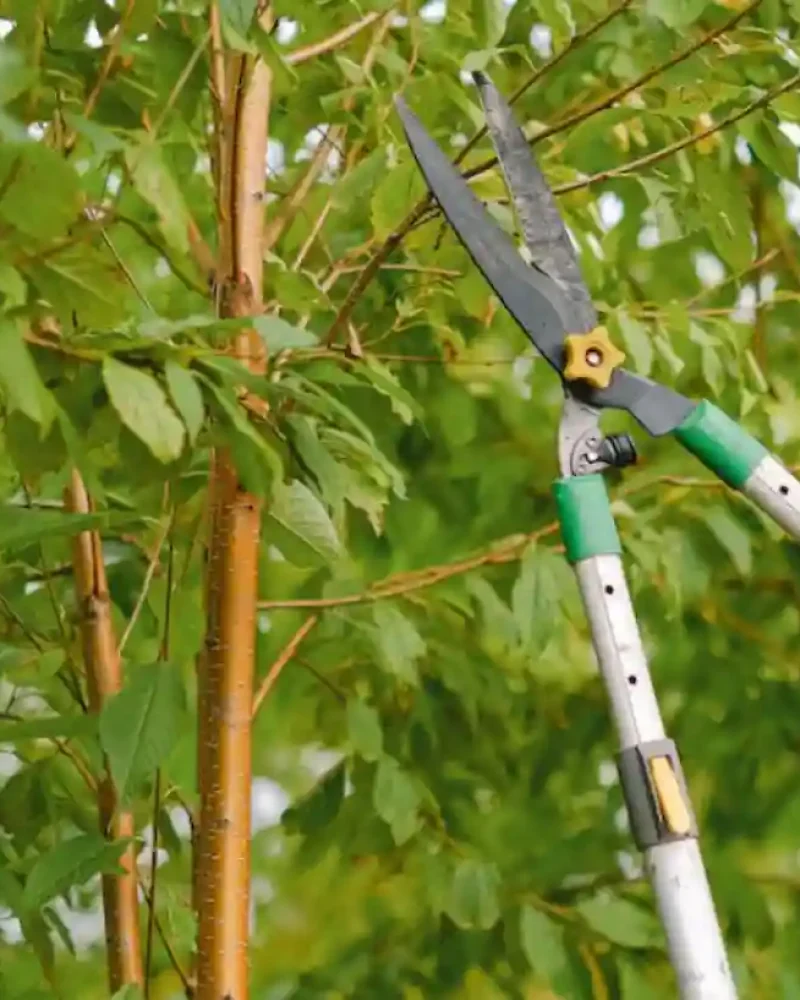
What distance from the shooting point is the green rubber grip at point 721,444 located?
391 millimetres

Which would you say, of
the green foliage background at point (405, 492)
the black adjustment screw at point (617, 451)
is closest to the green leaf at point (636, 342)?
the green foliage background at point (405, 492)

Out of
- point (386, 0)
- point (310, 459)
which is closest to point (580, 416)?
point (310, 459)

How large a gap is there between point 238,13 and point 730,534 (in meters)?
0.36

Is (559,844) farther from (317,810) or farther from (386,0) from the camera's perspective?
(386,0)

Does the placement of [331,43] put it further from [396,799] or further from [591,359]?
[396,799]

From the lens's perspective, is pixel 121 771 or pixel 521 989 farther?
pixel 521 989

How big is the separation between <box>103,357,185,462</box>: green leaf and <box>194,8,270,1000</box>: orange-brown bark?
0.14m

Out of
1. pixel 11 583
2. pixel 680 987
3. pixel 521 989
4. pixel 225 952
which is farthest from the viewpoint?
pixel 521 989

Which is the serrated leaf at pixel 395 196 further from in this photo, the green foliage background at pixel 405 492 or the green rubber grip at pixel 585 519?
the green rubber grip at pixel 585 519

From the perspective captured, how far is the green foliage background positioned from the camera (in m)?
0.37

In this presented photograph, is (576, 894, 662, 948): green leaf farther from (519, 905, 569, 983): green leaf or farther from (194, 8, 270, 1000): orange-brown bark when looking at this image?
(194, 8, 270, 1000): orange-brown bark

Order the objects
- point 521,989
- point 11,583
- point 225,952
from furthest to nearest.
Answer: point 521,989, point 11,583, point 225,952

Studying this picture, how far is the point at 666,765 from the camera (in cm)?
36

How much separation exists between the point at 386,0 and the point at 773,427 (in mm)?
305
